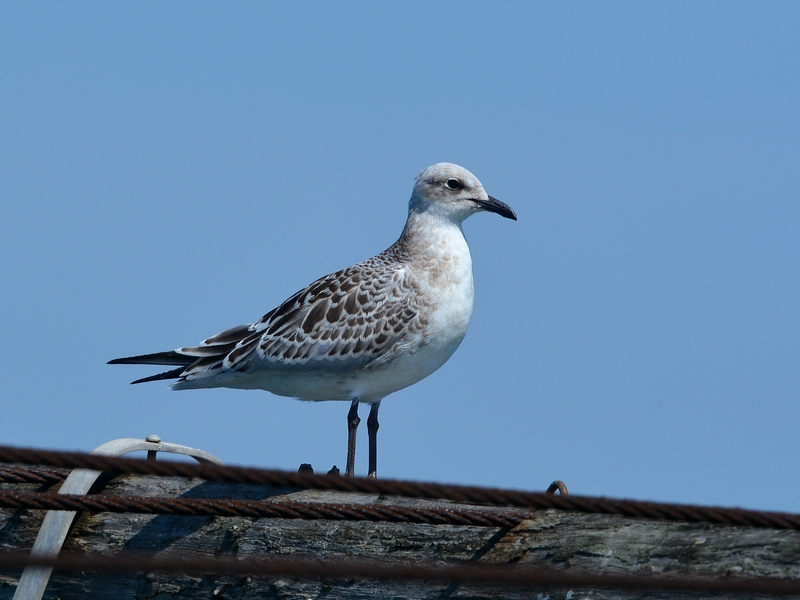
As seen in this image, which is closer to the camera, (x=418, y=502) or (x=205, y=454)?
(x=418, y=502)

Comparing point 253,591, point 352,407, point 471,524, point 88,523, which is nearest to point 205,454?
point 88,523

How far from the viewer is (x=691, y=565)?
350 cm

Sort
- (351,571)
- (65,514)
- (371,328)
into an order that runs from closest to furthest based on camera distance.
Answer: (351,571) < (65,514) < (371,328)

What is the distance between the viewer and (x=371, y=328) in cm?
859

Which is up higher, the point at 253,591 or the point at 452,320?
the point at 452,320

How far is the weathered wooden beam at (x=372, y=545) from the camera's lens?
350 cm

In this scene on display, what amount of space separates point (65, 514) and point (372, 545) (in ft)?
4.62

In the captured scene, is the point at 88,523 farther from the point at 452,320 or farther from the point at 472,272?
the point at 472,272

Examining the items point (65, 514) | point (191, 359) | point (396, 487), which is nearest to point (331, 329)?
point (191, 359)

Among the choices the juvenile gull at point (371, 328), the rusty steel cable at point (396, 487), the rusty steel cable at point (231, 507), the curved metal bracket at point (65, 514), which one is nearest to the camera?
the rusty steel cable at point (396, 487)

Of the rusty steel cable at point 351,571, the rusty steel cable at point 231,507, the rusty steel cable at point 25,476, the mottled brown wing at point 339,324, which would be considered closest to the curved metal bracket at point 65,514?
the rusty steel cable at point 25,476

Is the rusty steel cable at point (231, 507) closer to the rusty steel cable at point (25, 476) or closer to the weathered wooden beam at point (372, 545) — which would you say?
the weathered wooden beam at point (372, 545)

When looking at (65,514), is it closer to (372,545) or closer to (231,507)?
(372,545)

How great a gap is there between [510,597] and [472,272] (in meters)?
5.28
